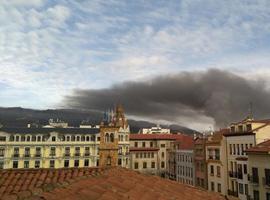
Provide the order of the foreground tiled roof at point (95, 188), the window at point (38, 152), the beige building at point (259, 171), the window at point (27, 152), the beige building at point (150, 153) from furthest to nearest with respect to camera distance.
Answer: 1. the beige building at point (150, 153)
2. the window at point (38, 152)
3. the window at point (27, 152)
4. the beige building at point (259, 171)
5. the foreground tiled roof at point (95, 188)

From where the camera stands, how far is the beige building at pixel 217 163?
1955 inches

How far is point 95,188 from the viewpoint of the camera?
7.05m

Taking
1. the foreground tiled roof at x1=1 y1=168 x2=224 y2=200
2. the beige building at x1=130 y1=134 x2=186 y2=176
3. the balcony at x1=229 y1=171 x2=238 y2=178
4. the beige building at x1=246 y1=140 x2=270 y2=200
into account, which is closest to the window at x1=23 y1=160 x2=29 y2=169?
the beige building at x1=130 y1=134 x2=186 y2=176

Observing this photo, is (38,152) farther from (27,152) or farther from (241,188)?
(241,188)

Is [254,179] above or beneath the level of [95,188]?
beneath

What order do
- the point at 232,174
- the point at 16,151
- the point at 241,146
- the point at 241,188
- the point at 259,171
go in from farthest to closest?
the point at 16,151
the point at 232,174
the point at 241,146
the point at 241,188
the point at 259,171

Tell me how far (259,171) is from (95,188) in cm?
3560

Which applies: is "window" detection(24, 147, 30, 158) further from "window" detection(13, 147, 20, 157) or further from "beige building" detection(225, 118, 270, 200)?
"beige building" detection(225, 118, 270, 200)

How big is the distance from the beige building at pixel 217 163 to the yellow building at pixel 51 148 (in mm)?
27780

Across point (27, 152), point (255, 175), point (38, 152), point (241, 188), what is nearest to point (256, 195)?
point (255, 175)

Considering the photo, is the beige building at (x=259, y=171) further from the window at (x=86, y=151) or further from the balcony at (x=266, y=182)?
the window at (x=86, y=151)

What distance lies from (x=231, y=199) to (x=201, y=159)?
4979 cm

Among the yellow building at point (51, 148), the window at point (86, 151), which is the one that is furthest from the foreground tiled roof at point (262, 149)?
the window at point (86, 151)

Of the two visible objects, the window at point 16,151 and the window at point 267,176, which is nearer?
the window at point 267,176
